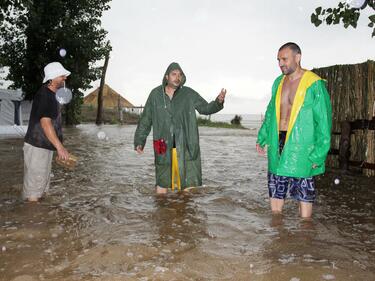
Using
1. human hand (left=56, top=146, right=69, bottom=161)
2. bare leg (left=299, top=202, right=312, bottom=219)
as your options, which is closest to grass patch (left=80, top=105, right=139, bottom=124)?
human hand (left=56, top=146, right=69, bottom=161)

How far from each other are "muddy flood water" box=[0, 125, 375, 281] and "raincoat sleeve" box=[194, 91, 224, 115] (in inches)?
52.3

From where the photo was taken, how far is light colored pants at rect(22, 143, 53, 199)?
18.0ft

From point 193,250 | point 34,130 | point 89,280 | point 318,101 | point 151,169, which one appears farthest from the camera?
point 151,169

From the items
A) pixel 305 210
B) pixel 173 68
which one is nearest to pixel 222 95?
pixel 173 68

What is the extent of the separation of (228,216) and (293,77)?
1.91m

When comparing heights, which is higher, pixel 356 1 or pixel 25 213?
pixel 356 1

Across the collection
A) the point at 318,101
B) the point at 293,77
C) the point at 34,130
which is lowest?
the point at 34,130

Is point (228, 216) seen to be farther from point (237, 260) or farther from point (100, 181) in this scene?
point (100, 181)

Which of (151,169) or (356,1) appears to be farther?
(151,169)

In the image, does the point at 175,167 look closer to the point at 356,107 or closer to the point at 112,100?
the point at 356,107

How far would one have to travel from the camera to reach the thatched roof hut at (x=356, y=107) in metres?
7.75

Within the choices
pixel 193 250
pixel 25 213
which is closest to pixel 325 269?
pixel 193 250

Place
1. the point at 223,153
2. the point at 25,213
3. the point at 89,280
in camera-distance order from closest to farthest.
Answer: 1. the point at 89,280
2. the point at 25,213
3. the point at 223,153

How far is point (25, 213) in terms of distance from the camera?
502 cm
